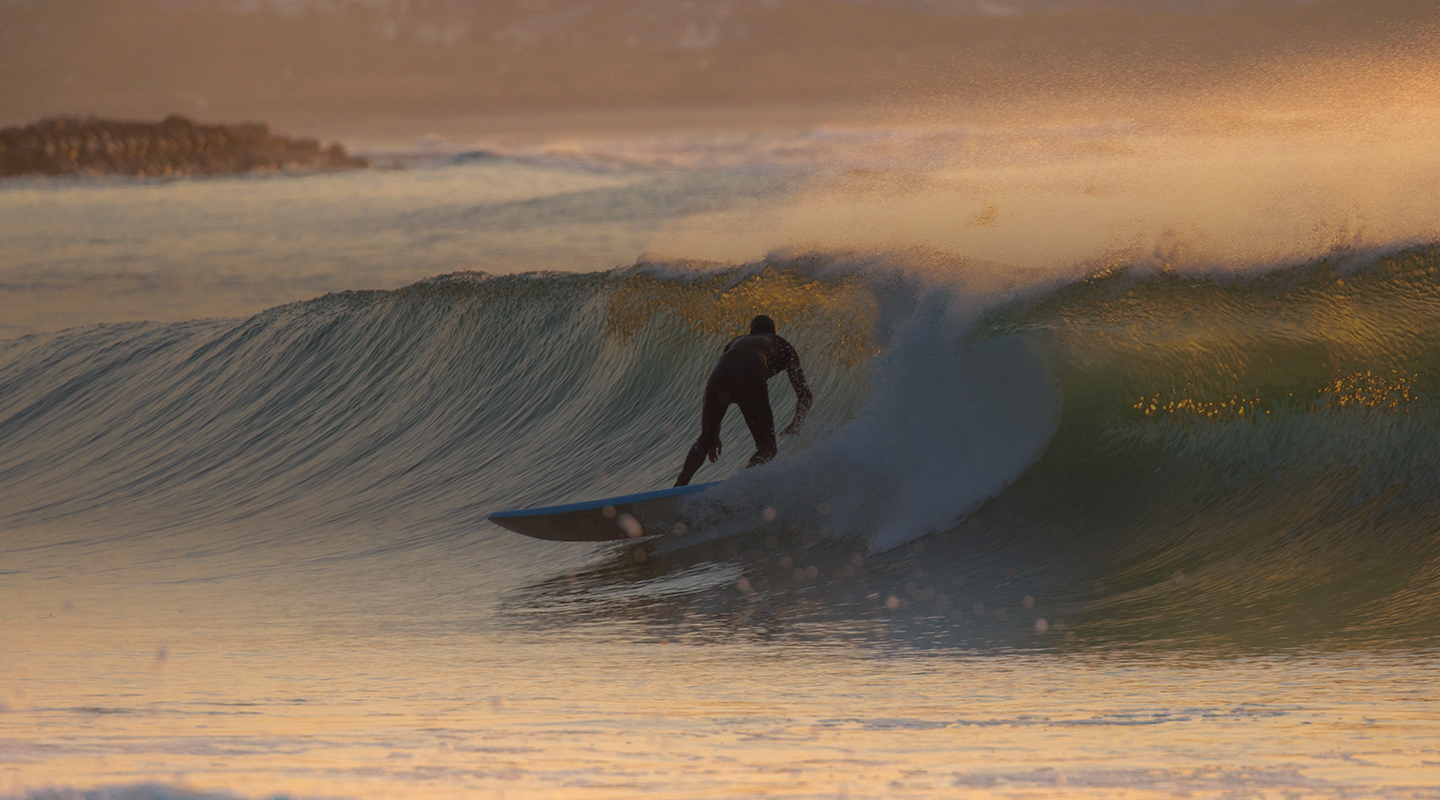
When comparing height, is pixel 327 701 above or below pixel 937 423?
below

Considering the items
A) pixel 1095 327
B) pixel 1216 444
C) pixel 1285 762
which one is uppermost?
pixel 1095 327

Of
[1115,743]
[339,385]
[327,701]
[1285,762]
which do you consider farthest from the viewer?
[339,385]

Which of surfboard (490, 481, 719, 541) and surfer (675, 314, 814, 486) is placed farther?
surfer (675, 314, 814, 486)

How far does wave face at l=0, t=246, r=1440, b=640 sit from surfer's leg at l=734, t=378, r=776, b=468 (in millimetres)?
120

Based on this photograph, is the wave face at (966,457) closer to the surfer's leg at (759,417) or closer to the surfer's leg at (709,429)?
the surfer's leg at (759,417)

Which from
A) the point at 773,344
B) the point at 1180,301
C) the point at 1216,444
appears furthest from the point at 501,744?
the point at 1180,301

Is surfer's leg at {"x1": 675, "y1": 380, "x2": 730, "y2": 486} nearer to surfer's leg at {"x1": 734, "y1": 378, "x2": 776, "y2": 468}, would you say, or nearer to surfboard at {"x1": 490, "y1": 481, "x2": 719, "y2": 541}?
surfer's leg at {"x1": 734, "y1": 378, "x2": 776, "y2": 468}

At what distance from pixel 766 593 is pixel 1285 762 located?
3.07 m

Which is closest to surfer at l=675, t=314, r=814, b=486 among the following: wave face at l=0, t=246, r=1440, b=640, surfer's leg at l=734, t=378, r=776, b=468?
surfer's leg at l=734, t=378, r=776, b=468

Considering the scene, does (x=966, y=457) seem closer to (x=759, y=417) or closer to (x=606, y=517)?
(x=759, y=417)

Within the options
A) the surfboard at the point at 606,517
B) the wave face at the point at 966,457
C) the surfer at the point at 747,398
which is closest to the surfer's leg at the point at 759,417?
the surfer at the point at 747,398

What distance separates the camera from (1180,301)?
8.23 meters

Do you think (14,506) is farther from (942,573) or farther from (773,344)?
(942,573)

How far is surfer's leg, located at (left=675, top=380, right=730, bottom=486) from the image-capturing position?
678cm
